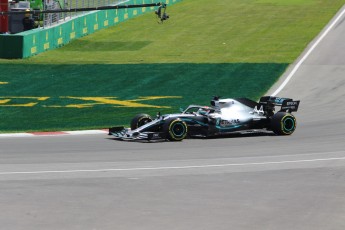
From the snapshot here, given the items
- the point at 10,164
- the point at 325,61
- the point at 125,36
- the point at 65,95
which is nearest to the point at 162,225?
the point at 10,164

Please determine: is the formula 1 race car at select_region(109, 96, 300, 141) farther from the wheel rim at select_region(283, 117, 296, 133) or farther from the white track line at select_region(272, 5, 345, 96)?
the white track line at select_region(272, 5, 345, 96)

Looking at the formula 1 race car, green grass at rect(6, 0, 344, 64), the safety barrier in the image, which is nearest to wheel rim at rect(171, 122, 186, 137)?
the formula 1 race car

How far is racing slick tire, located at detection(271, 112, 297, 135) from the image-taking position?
25.3 m

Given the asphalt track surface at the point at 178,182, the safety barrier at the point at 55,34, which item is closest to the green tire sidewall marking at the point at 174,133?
the asphalt track surface at the point at 178,182

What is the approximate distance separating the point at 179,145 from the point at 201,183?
5.45 m

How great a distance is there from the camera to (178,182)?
60.5ft

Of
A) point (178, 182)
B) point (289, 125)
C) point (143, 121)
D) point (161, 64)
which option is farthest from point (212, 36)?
point (178, 182)

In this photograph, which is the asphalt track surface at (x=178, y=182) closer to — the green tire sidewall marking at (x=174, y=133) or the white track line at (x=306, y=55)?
the green tire sidewall marking at (x=174, y=133)

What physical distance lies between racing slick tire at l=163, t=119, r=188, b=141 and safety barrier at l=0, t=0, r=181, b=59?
21459 millimetres

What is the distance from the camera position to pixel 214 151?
2275 centimetres

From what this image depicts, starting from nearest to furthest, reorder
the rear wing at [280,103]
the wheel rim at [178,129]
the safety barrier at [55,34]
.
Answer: the wheel rim at [178,129]
the rear wing at [280,103]
the safety barrier at [55,34]

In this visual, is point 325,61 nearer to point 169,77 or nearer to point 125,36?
point 169,77

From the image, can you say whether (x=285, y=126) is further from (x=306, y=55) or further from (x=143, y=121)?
(x=306, y=55)

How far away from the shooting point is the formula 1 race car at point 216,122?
24.2 meters
